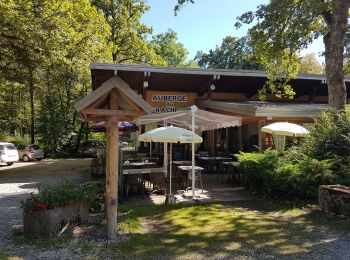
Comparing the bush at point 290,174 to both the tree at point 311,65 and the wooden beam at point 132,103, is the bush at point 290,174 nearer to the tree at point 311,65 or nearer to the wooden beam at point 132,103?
the wooden beam at point 132,103

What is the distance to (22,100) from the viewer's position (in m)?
40.2

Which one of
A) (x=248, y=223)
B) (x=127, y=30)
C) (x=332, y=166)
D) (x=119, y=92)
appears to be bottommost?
(x=248, y=223)

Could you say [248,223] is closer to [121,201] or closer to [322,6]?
[121,201]

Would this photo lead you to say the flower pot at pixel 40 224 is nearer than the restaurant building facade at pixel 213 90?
Yes

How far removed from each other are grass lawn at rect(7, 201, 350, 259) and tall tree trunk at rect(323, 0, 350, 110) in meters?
5.10

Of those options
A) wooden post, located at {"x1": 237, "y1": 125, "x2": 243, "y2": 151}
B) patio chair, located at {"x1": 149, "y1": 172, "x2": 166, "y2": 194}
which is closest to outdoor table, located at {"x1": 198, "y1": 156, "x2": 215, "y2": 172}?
wooden post, located at {"x1": 237, "y1": 125, "x2": 243, "y2": 151}

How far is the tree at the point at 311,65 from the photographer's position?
38344 mm

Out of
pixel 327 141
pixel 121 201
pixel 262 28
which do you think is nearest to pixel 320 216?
pixel 327 141

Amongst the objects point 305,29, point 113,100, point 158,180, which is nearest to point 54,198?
point 113,100

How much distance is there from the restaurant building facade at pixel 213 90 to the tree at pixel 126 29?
14.0 m

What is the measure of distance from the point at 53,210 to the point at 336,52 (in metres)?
9.85

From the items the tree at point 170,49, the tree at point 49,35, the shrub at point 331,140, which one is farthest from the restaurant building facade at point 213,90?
the tree at point 170,49

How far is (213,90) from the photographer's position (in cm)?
1923

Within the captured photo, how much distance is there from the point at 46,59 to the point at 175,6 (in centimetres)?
752
